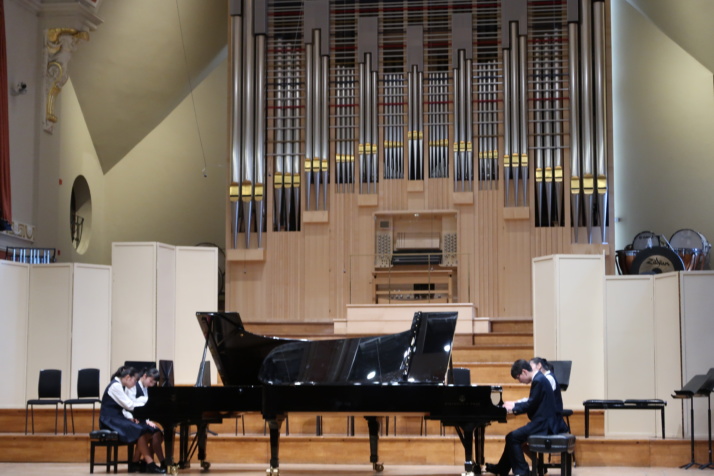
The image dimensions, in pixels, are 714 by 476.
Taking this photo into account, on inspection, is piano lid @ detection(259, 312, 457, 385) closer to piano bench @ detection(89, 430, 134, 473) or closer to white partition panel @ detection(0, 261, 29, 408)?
piano bench @ detection(89, 430, 134, 473)

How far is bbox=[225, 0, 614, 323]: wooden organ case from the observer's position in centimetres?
1284

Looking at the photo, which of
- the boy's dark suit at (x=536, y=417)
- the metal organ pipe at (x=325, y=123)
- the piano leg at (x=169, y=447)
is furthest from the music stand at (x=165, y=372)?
the metal organ pipe at (x=325, y=123)

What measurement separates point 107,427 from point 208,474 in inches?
32.9

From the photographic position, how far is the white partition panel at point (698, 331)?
9266mm

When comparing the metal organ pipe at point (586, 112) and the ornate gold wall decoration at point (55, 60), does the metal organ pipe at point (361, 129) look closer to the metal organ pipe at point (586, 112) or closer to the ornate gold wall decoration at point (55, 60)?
the metal organ pipe at point (586, 112)

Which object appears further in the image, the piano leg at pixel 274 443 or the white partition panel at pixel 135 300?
the white partition panel at pixel 135 300

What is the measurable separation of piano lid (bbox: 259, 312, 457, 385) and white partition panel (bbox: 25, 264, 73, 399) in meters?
3.42

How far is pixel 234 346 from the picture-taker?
8023 mm

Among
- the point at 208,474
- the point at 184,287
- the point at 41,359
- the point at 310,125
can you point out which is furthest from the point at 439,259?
the point at 208,474

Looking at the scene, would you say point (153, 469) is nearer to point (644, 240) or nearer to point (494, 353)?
point (494, 353)

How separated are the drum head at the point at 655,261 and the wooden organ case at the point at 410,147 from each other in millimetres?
980

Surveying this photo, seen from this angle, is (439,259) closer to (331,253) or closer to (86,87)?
(331,253)

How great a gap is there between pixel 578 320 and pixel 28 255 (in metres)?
5.30

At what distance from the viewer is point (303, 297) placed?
13.1 meters
